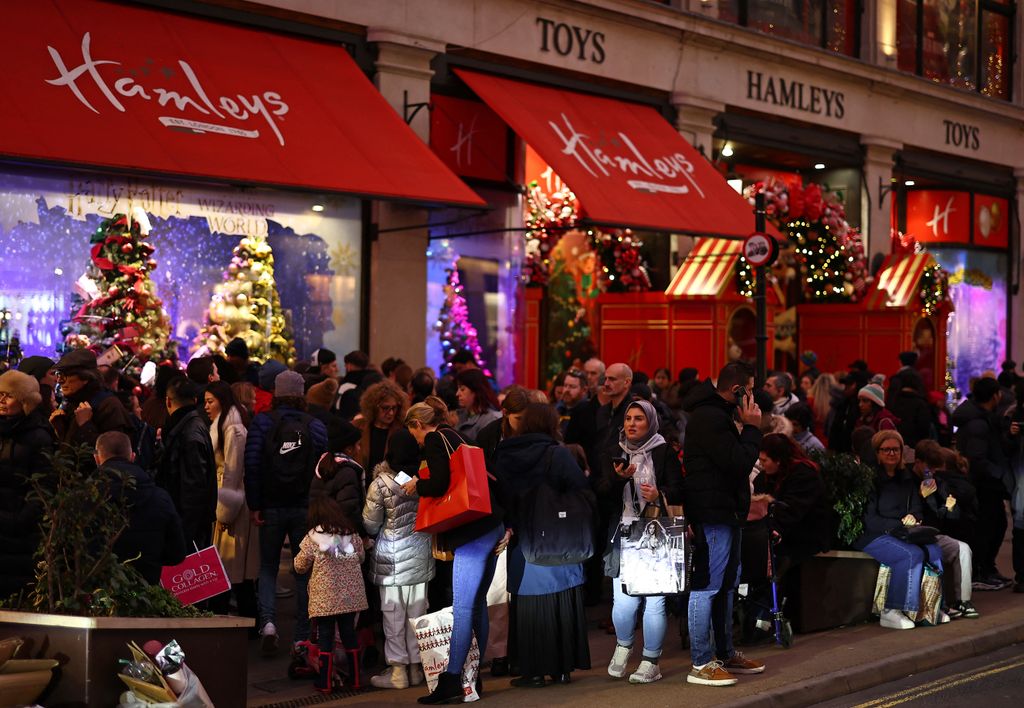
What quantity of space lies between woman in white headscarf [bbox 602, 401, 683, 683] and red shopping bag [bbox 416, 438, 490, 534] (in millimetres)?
1085

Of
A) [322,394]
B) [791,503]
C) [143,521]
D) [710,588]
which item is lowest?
[710,588]

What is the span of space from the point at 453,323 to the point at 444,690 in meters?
9.70

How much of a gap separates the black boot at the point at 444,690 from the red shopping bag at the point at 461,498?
2.83ft

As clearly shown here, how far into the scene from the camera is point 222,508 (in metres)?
10.2

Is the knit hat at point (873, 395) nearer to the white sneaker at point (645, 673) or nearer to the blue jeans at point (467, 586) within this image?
the white sneaker at point (645, 673)

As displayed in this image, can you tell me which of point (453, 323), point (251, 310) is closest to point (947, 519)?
point (251, 310)

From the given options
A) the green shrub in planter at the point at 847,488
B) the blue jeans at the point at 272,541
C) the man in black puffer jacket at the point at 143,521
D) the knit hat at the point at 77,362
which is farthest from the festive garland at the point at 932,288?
the man in black puffer jacket at the point at 143,521

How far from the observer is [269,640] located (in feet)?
32.1

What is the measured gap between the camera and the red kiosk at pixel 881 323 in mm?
23516

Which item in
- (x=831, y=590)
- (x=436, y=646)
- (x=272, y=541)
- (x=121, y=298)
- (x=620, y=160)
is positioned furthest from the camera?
(x=620, y=160)

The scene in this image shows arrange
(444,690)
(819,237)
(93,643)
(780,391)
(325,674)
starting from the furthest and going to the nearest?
(819,237) → (780,391) → (325,674) → (444,690) → (93,643)

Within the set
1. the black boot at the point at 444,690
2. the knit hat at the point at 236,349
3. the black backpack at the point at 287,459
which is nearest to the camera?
the black boot at the point at 444,690

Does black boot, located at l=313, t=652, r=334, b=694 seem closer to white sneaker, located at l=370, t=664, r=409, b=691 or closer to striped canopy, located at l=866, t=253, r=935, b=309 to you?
white sneaker, located at l=370, t=664, r=409, b=691

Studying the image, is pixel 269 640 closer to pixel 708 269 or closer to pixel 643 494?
pixel 643 494
